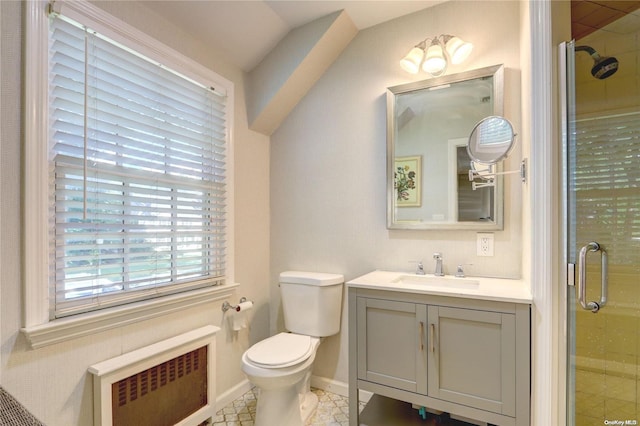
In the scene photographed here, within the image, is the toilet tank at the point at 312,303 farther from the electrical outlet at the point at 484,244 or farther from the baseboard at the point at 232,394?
the electrical outlet at the point at 484,244

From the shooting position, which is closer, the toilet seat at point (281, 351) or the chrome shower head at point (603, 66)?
the chrome shower head at point (603, 66)

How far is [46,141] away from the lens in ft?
4.13

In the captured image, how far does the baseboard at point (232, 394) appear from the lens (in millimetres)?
1992

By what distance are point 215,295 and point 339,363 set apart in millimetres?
986

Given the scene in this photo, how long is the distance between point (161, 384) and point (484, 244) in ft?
6.17

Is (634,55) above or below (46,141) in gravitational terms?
above

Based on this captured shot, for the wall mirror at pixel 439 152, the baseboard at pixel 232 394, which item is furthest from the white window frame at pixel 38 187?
the wall mirror at pixel 439 152

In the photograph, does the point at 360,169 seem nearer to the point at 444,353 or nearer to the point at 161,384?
the point at 444,353

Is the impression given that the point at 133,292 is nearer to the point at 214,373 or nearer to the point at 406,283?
the point at 214,373

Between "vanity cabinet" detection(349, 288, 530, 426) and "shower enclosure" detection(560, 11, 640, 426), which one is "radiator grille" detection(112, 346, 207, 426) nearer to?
"vanity cabinet" detection(349, 288, 530, 426)

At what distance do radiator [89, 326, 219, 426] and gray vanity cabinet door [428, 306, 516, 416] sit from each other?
1.25m

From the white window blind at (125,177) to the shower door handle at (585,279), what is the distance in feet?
6.19

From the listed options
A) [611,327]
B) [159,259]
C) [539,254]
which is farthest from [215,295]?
[611,327]

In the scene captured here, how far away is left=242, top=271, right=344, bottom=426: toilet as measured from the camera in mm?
1616
